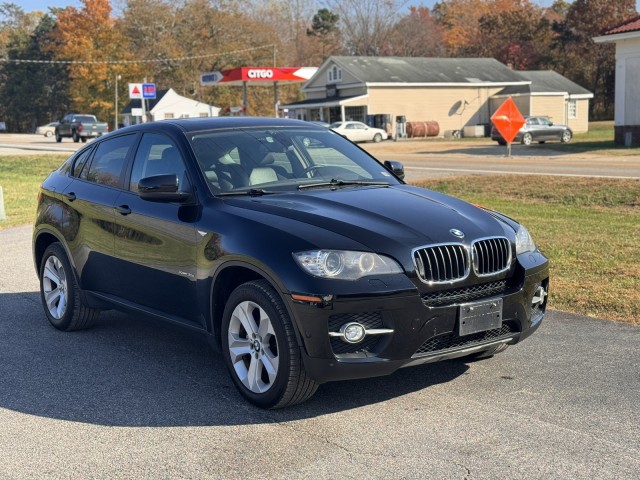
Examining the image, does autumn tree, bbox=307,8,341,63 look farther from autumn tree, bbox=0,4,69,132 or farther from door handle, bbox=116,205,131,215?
door handle, bbox=116,205,131,215

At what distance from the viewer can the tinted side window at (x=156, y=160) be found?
575 centimetres

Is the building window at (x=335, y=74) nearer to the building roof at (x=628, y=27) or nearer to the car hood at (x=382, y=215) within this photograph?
the building roof at (x=628, y=27)

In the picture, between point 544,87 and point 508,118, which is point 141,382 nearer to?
point 508,118

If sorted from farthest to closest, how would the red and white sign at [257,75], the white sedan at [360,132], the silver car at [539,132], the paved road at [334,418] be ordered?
1. the red and white sign at [257,75]
2. the white sedan at [360,132]
3. the silver car at [539,132]
4. the paved road at [334,418]

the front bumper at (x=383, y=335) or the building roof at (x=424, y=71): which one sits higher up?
the building roof at (x=424, y=71)

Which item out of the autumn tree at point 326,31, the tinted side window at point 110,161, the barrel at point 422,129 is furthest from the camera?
the autumn tree at point 326,31

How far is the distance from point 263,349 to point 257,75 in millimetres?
51737

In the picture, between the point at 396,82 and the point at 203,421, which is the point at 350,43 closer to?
the point at 396,82

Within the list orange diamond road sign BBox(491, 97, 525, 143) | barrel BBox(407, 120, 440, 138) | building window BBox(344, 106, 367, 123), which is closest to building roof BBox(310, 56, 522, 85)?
building window BBox(344, 106, 367, 123)

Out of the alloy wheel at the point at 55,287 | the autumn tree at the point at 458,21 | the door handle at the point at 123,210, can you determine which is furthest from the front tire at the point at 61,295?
the autumn tree at the point at 458,21

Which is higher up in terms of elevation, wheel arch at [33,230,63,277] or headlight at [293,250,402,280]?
headlight at [293,250,402,280]

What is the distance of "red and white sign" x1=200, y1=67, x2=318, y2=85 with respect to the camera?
54.7m

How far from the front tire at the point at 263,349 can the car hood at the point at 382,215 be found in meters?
0.46

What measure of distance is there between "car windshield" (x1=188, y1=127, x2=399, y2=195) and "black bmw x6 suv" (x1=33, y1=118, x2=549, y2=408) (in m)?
0.01
